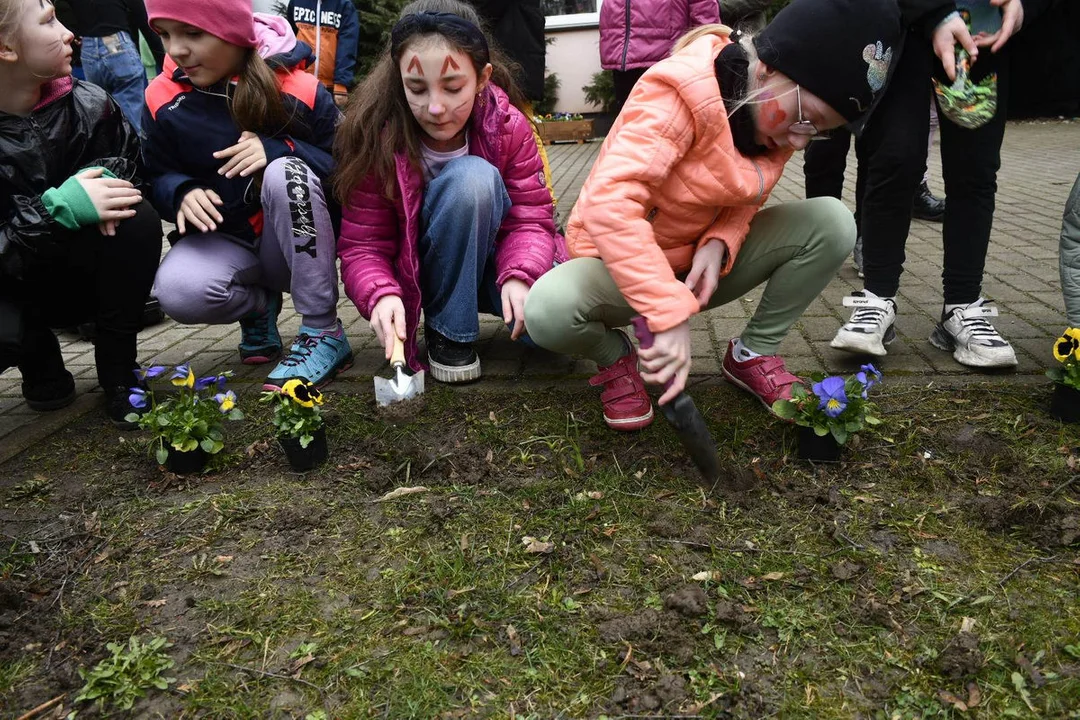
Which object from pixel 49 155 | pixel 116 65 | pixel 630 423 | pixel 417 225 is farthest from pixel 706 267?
pixel 116 65

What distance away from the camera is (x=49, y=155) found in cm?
A: 236

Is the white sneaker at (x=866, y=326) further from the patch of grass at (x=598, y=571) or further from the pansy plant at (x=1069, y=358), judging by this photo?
the pansy plant at (x=1069, y=358)

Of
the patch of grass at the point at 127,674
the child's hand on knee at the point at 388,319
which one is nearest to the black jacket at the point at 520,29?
the child's hand on knee at the point at 388,319

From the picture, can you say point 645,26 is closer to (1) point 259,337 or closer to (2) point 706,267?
(1) point 259,337

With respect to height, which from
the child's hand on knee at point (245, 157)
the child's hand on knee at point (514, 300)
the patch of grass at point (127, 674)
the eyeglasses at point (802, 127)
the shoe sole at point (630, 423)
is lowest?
the patch of grass at point (127, 674)

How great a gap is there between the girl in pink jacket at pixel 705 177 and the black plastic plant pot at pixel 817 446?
8.9 inches

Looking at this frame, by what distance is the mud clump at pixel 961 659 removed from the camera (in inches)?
53.8

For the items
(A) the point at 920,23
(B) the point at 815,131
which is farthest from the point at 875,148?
(B) the point at 815,131

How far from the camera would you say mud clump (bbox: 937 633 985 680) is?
137 centimetres

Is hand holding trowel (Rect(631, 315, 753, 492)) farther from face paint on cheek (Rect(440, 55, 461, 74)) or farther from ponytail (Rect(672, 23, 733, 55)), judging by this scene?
face paint on cheek (Rect(440, 55, 461, 74))

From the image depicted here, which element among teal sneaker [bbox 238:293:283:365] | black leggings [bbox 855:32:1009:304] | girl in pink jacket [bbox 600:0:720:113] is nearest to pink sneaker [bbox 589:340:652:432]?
black leggings [bbox 855:32:1009:304]

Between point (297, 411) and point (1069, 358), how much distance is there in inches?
83.4

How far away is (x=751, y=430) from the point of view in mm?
2207

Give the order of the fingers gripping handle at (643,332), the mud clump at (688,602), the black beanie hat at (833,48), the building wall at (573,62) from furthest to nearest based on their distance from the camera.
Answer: the building wall at (573,62), the fingers gripping handle at (643,332), the black beanie hat at (833,48), the mud clump at (688,602)
